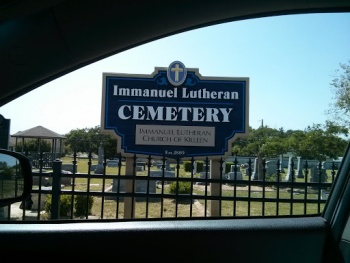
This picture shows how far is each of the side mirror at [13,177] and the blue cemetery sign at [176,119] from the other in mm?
3648

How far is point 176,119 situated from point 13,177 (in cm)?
385

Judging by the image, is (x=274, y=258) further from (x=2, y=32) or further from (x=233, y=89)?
(x=233, y=89)

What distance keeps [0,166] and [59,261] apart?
0.66 metres

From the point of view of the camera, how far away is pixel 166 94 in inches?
212

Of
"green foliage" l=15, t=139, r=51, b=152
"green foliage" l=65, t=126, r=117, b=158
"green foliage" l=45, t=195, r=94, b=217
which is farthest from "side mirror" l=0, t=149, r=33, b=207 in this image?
"green foliage" l=45, t=195, r=94, b=217

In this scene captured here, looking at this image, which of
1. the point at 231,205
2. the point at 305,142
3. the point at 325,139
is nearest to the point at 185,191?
the point at 231,205

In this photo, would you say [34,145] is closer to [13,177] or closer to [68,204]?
[68,204]

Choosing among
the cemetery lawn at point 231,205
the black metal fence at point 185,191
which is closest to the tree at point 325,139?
the black metal fence at point 185,191

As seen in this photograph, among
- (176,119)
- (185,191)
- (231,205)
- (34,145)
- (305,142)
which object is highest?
(176,119)

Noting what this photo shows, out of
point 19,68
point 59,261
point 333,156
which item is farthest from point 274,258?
point 19,68

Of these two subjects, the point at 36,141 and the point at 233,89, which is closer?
the point at 36,141

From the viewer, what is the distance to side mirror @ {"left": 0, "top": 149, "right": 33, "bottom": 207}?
1561 millimetres

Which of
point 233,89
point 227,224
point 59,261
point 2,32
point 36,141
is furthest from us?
point 233,89

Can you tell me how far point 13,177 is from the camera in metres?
1.63
